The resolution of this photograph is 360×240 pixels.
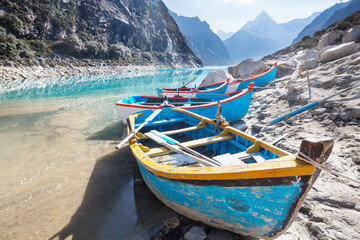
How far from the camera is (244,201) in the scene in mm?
2047

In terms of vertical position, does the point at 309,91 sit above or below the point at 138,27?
below

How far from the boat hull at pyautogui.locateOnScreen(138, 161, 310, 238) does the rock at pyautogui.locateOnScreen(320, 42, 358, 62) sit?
10.8 m

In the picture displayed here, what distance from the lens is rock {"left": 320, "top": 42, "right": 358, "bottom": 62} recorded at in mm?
8391

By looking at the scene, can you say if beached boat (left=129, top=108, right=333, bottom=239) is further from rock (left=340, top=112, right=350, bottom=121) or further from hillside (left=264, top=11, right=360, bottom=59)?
hillside (left=264, top=11, right=360, bottom=59)

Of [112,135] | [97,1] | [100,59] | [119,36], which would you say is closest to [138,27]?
[119,36]

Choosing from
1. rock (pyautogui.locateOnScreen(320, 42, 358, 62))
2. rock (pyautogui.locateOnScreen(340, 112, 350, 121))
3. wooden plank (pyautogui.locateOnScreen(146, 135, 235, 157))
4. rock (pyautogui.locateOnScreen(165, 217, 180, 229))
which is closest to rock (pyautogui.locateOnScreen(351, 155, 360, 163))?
rock (pyautogui.locateOnScreen(340, 112, 350, 121))

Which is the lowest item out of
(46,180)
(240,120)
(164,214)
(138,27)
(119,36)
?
(46,180)

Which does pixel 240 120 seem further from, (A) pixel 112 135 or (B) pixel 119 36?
(B) pixel 119 36

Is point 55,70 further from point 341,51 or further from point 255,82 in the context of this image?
point 341,51

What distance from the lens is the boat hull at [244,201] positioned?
183cm

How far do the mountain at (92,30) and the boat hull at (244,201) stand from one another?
4754 cm

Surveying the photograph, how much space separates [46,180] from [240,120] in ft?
24.7

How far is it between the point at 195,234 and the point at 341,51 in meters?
Answer: 11.7

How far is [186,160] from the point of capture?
3.64 meters
